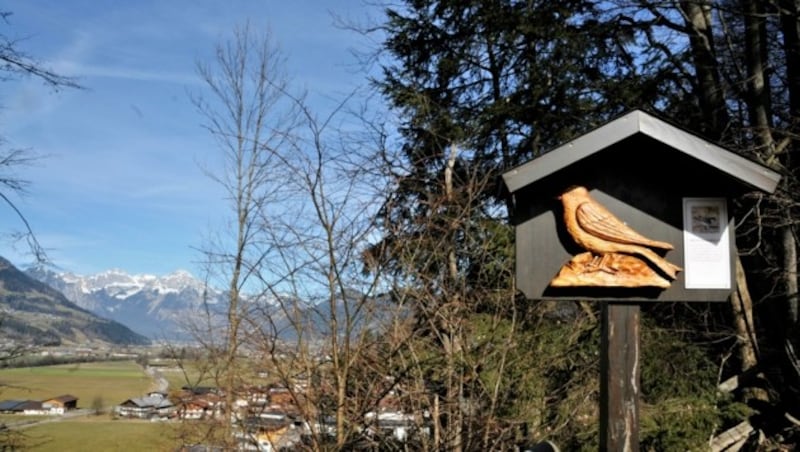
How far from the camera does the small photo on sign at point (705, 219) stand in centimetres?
300

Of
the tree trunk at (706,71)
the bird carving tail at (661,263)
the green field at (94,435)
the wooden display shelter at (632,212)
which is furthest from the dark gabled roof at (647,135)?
the green field at (94,435)

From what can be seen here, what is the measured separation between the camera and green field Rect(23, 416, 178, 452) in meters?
10.2

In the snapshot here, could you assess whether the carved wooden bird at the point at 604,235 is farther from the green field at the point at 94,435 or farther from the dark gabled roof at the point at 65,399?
the dark gabled roof at the point at 65,399

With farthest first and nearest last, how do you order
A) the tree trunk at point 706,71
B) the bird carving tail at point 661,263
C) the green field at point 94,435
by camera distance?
the green field at point 94,435, the tree trunk at point 706,71, the bird carving tail at point 661,263

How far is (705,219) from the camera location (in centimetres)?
302

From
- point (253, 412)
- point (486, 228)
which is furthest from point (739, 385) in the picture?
point (253, 412)

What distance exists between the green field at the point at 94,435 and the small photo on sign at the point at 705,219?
7.30 meters

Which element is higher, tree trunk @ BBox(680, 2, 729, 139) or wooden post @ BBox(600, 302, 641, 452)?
tree trunk @ BBox(680, 2, 729, 139)

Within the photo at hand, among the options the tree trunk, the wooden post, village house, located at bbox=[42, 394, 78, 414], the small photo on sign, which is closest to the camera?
the wooden post

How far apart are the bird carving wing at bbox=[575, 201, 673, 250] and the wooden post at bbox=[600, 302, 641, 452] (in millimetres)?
321

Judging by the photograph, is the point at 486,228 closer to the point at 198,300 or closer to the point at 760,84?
the point at 198,300

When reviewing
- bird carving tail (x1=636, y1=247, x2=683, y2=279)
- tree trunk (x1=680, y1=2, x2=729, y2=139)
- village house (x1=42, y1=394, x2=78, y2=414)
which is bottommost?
village house (x1=42, y1=394, x2=78, y2=414)

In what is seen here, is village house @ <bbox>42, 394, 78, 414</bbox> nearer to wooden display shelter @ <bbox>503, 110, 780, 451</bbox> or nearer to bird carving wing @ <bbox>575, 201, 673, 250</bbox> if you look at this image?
wooden display shelter @ <bbox>503, 110, 780, 451</bbox>

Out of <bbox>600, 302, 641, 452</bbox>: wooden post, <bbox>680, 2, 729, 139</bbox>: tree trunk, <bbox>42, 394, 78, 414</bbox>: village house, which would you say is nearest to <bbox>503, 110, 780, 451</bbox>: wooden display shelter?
<bbox>600, 302, 641, 452</bbox>: wooden post
